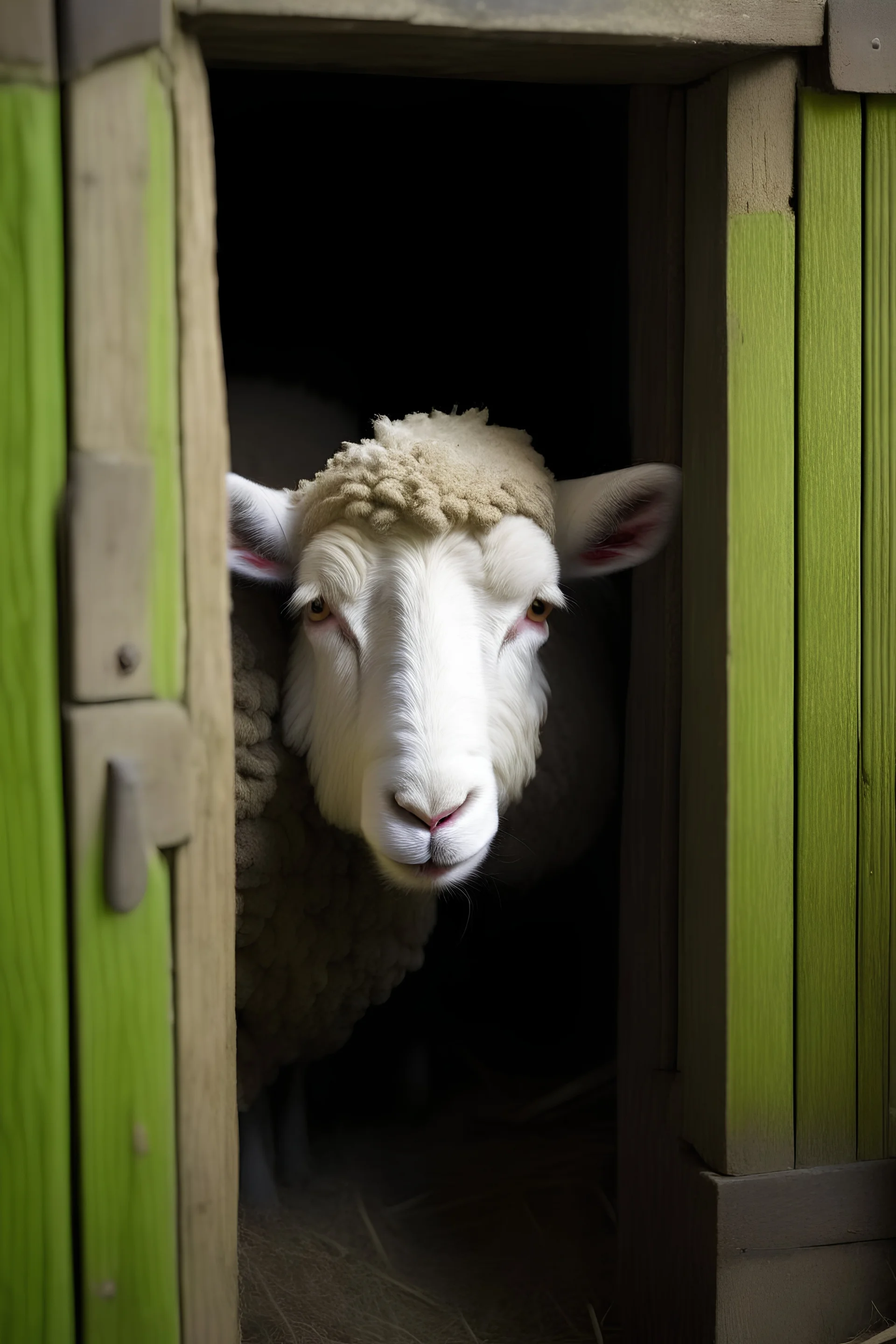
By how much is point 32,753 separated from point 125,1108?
611 mm

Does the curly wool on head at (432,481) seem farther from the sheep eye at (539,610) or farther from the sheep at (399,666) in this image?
the sheep eye at (539,610)

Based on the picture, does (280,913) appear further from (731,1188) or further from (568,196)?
(568,196)

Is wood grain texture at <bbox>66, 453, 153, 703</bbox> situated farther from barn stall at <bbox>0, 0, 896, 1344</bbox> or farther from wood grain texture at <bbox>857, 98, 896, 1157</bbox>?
wood grain texture at <bbox>857, 98, 896, 1157</bbox>

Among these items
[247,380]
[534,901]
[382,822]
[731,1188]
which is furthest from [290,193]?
[731,1188]

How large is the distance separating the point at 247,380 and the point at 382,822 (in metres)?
2.00

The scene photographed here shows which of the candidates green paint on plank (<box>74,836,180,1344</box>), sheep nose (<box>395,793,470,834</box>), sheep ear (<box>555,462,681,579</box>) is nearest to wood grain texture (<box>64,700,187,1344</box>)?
green paint on plank (<box>74,836,180,1344</box>)

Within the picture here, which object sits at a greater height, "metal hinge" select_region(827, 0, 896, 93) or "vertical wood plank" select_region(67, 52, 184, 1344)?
"metal hinge" select_region(827, 0, 896, 93)

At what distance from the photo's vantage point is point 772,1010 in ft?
8.21

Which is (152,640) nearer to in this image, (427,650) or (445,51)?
(427,650)

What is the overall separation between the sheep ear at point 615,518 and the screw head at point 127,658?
48.6 inches

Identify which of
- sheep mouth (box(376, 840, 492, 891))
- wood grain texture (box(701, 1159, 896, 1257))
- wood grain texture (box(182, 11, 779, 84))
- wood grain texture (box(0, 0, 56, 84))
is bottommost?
wood grain texture (box(701, 1159, 896, 1257))

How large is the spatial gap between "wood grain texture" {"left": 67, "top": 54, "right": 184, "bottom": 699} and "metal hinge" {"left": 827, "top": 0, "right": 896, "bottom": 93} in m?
1.21

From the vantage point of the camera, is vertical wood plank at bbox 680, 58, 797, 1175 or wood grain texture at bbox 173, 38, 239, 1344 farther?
vertical wood plank at bbox 680, 58, 797, 1175

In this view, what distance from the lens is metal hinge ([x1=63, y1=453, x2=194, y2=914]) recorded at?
203 cm
